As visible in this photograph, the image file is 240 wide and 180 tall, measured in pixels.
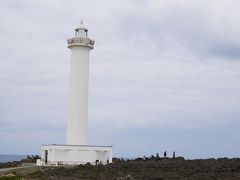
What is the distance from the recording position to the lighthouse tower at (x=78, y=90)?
1601 inches

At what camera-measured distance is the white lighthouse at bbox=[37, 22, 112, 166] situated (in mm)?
39094

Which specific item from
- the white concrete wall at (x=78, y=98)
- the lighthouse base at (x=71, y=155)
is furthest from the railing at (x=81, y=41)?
the lighthouse base at (x=71, y=155)

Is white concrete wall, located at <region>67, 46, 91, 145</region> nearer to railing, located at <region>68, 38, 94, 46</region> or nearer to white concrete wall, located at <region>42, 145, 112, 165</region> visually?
railing, located at <region>68, 38, 94, 46</region>

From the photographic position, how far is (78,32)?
43.1 meters

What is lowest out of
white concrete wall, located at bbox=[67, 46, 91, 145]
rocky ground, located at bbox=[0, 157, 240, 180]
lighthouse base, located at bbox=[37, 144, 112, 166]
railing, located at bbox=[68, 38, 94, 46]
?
rocky ground, located at bbox=[0, 157, 240, 180]

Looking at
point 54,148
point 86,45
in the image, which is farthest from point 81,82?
point 54,148

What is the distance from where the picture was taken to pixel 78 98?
41.0m

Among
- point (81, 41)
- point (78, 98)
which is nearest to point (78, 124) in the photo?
point (78, 98)

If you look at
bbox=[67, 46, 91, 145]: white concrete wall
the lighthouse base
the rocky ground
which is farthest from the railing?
the rocky ground

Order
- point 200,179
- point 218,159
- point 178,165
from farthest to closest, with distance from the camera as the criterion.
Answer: point 218,159 → point 178,165 → point 200,179

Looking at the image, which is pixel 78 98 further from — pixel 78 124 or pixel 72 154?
pixel 72 154

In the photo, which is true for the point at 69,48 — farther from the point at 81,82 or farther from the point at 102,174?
the point at 102,174

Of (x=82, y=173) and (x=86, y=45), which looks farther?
(x=86, y=45)

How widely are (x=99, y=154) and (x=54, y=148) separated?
144 inches
